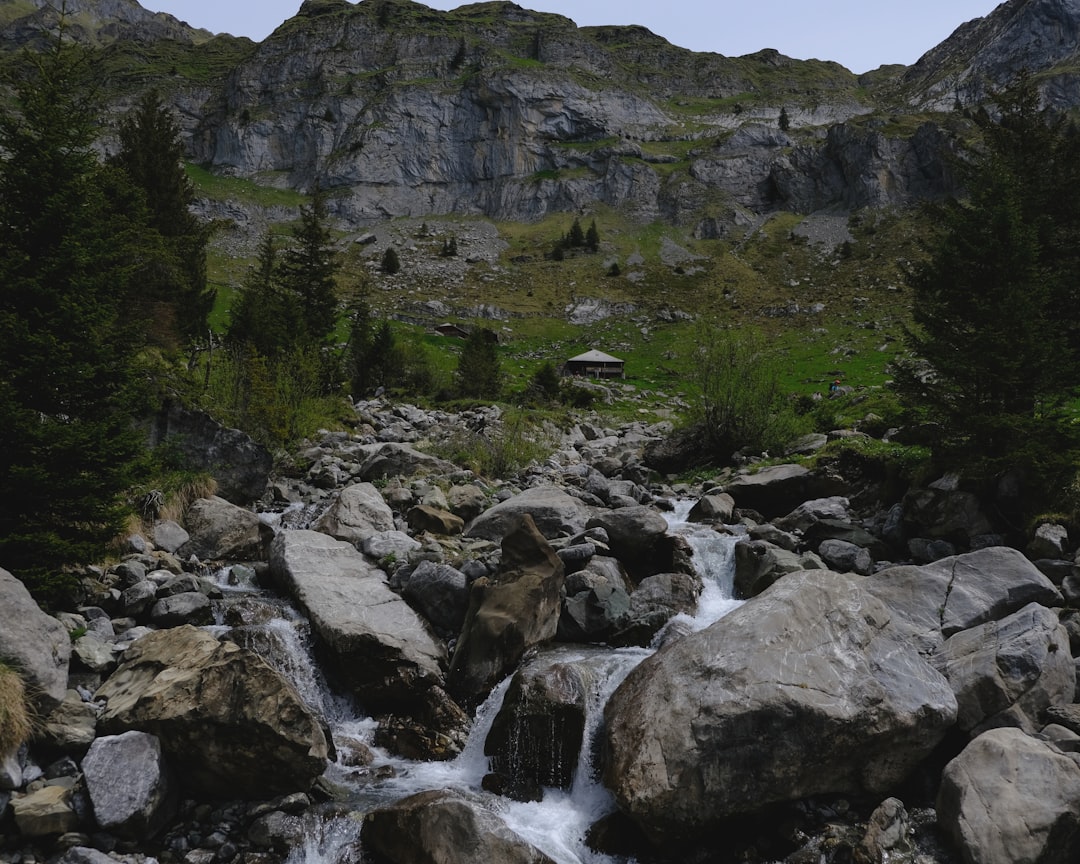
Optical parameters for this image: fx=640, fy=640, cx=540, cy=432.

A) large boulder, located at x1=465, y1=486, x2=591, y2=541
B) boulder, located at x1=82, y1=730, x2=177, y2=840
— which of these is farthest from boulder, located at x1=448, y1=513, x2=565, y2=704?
boulder, located at x1=82, y1=730, x2=177, y2=840

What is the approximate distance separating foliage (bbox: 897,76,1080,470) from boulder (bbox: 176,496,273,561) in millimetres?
16503

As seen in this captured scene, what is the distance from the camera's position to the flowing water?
8.53 metres

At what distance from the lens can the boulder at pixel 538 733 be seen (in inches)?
383

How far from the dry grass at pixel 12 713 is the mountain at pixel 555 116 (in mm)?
115683

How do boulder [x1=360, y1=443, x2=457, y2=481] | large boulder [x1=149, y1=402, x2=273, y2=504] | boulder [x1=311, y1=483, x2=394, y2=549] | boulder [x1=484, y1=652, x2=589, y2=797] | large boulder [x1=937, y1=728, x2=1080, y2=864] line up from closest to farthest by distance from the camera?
1. large boulder [x1=937, y1=728, x2=1080, y2=864]
2. boulder [x1=484, y1=652, x2=589, y2=797]
3. boulder [x1=311, y1=483, x2=394, y2=549]
4. large boulder [x1=149, y1=402, x2=273, y2=504]
5. boulder [x1=360, y1=443, x2=457, y2=481]

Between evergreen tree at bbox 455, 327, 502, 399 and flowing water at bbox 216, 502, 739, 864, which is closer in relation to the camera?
flowing water at bbox 216, 502, 739, 864

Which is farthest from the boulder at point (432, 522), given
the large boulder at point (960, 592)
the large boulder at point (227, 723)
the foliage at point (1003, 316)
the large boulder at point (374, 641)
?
the foliage at point (1003, 316)

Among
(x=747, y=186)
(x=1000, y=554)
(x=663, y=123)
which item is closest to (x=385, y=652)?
(x=1000, y=554)

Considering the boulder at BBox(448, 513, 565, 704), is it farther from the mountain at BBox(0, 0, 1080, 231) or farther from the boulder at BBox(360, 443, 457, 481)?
the mountain at BBox(0, 0, 1080, 231)

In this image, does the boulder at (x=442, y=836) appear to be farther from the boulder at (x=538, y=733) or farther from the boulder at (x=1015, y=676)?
the boulder at (x=1015, y=676)

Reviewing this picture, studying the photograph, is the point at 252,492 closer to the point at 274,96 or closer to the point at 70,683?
the point at 70,683

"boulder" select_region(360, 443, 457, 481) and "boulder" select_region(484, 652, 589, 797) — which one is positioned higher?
"boulder" select_region(360, 443, 457, 481)


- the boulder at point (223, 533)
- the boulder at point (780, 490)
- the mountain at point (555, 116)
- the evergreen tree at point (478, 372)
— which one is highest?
the mountain at point (555, 116)

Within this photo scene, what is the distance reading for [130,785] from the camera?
7.98 metres
